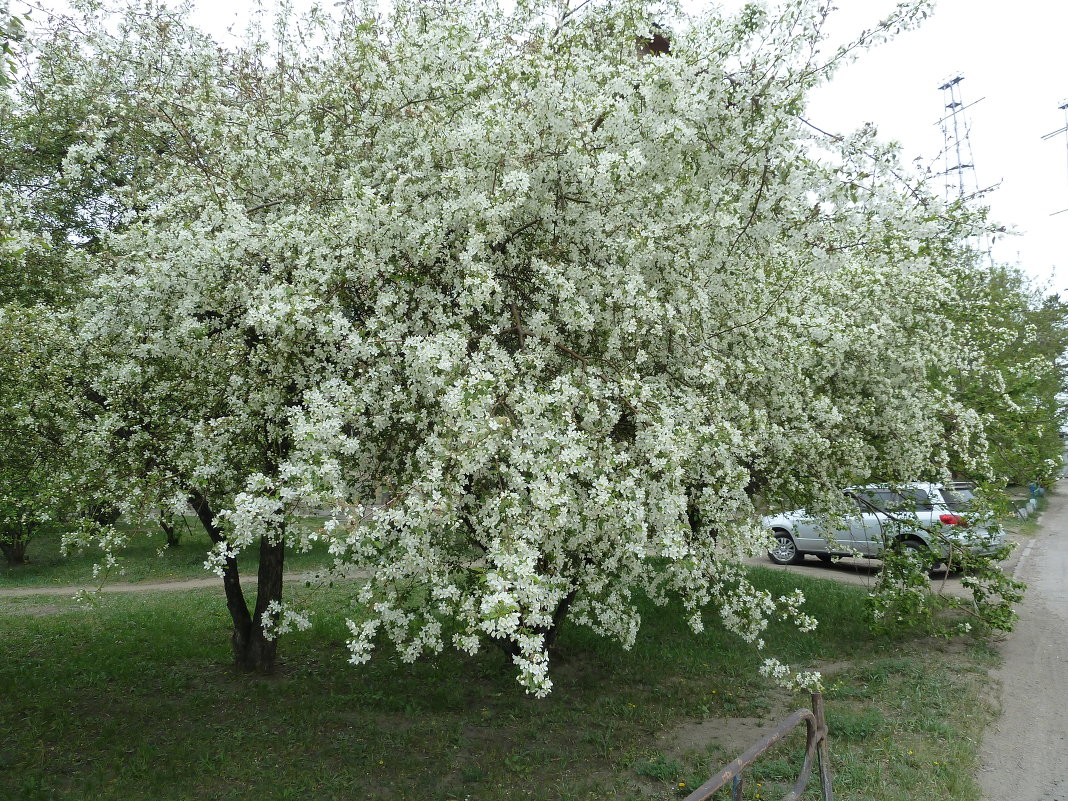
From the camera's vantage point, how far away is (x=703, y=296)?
547 centimetres

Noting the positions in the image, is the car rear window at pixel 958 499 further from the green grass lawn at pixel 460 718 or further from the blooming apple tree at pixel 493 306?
the blooming apple tree at pixel 493 306

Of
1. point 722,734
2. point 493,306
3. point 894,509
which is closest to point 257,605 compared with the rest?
point 493,306

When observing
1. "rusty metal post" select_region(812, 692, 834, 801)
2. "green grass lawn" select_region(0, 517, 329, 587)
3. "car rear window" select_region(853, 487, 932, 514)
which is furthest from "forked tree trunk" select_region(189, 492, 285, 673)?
"car rear window" select_region(853, 487, 932, 514)

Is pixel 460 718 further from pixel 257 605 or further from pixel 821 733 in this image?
pixel 821 733

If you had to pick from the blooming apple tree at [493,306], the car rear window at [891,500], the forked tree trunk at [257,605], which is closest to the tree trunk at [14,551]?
the forked tree trunk at [257,605]

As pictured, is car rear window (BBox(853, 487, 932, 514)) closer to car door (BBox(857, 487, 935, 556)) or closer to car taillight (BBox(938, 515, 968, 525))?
car door (BBox(857, 487, 935, 556))

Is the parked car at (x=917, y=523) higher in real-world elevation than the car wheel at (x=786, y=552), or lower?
higher

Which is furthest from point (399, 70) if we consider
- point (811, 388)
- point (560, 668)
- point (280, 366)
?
point (560, 668)

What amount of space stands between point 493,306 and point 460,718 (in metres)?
4.76

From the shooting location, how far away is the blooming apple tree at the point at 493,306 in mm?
4504

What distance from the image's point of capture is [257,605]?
323 inches

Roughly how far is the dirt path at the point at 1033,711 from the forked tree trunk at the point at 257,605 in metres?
7.32

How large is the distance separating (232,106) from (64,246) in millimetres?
3340

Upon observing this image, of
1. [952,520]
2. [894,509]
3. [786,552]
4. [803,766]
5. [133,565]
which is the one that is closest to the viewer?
[803,766]
